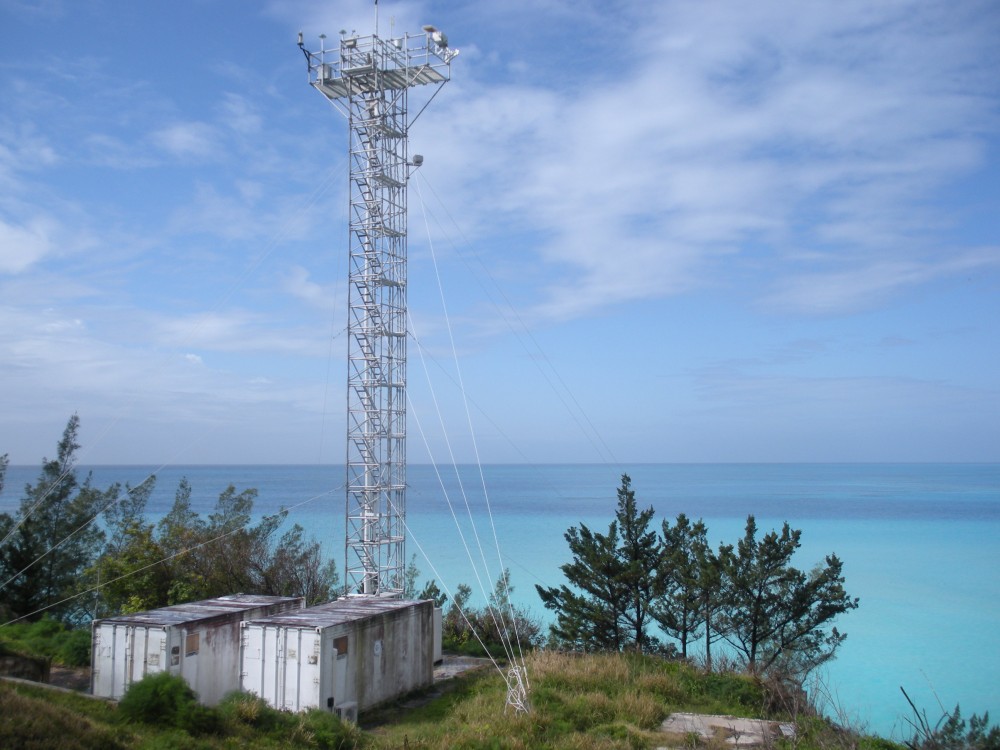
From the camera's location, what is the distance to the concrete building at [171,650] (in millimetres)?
12555

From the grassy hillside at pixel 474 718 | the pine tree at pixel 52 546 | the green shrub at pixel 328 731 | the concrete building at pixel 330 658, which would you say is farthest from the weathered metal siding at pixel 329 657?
the pine tree at pixel 52 546

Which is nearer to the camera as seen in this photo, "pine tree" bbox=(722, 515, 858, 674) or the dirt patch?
the dirt patch

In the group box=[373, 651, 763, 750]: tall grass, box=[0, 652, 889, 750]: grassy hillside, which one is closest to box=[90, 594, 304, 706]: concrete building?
box=[0, 652, 889, 750]: grassy hillside

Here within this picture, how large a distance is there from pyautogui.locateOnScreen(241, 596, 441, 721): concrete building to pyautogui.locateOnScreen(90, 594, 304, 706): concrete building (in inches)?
29.4

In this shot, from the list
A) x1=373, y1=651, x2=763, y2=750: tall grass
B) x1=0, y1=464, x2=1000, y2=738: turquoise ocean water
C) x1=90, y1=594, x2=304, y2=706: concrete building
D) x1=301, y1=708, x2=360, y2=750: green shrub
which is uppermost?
x1=90, y1=594, x2=304, y2=706: concrete building

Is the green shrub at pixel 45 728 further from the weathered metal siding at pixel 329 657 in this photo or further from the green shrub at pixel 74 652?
the green shrub at pixel 74 652

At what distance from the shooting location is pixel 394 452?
1895cm

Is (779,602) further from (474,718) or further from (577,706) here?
(474,718)

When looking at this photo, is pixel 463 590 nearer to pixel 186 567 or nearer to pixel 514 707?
pixel 186 567

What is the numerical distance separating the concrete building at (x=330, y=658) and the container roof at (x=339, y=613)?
0.02 m

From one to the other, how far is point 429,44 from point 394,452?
10.1 meters

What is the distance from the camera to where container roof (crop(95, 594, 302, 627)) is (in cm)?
1301

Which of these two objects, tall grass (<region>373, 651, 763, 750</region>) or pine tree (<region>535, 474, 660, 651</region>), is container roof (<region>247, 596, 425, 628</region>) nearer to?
tall grass (<region>373, 651, 763, 750</region>)

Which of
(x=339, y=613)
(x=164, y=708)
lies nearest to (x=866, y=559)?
(x=339, y=613)
